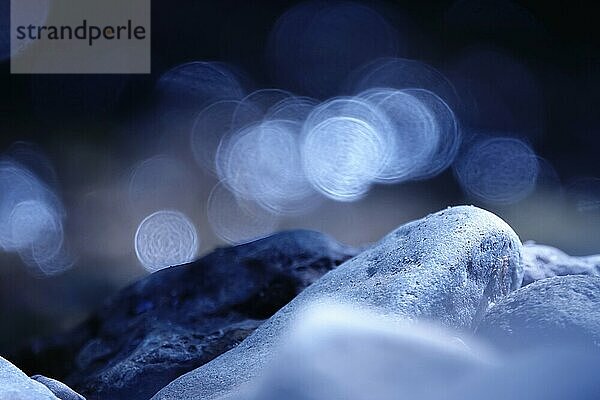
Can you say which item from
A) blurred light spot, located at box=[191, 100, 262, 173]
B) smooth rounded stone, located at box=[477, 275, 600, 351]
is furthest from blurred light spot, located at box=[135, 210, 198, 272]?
smooth rounded stone, located at box=[477, 275, 600, 351]

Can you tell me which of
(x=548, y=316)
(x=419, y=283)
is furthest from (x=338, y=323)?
(x=548, y=316)

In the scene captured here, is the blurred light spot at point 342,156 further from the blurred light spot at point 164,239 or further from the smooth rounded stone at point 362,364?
the smooth rounded stone at point 362,364

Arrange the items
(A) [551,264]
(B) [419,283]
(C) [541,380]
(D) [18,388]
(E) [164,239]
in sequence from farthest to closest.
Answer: (E) [164,239] < (A) [551,264] < (B) [419,283] < (D) [18,388] < (C) [541,380]

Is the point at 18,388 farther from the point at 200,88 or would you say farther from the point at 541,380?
the point at 200,88

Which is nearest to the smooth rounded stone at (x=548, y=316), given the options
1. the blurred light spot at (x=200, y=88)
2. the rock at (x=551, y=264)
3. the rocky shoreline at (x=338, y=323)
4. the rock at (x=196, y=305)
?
the rocky shoreline at (x=338, y=323)

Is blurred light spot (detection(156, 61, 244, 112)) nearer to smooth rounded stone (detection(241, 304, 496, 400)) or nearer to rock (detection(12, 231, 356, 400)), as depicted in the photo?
rock (detection(12, 231, 356, 400))

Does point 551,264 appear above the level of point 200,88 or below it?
below

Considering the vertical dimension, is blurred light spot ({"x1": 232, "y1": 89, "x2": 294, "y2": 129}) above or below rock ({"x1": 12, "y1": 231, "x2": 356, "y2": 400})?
above
